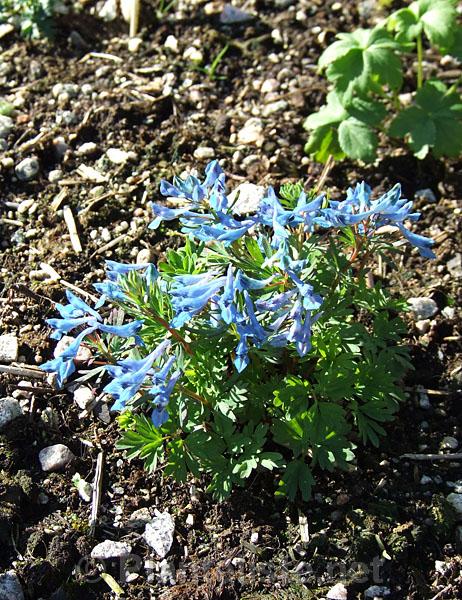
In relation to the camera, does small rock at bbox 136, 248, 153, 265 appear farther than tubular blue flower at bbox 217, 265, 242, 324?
Yes

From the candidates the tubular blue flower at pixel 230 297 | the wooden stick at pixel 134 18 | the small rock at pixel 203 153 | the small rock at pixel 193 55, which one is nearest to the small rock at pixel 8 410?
the tubular blue flower at pixel 230 297

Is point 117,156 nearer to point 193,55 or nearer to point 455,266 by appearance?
point 193,55

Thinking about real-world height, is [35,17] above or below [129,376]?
above

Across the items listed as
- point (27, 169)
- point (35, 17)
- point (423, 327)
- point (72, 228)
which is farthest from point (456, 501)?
point (35, 17)

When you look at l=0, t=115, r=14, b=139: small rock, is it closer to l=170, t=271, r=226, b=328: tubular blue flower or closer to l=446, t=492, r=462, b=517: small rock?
l=170, t=271, r=226, b=328: tubular blue flower

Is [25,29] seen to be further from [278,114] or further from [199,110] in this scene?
[278,114]

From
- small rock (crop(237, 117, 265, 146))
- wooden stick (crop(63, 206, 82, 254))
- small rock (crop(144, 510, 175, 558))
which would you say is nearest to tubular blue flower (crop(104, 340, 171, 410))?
small rock (crop(144, 510, 175, 558))

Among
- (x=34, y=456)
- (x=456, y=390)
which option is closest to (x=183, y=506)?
(x=34, y=456)

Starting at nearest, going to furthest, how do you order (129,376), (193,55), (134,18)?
1. (129,376)
2. (193,55)
3. (134,18)
